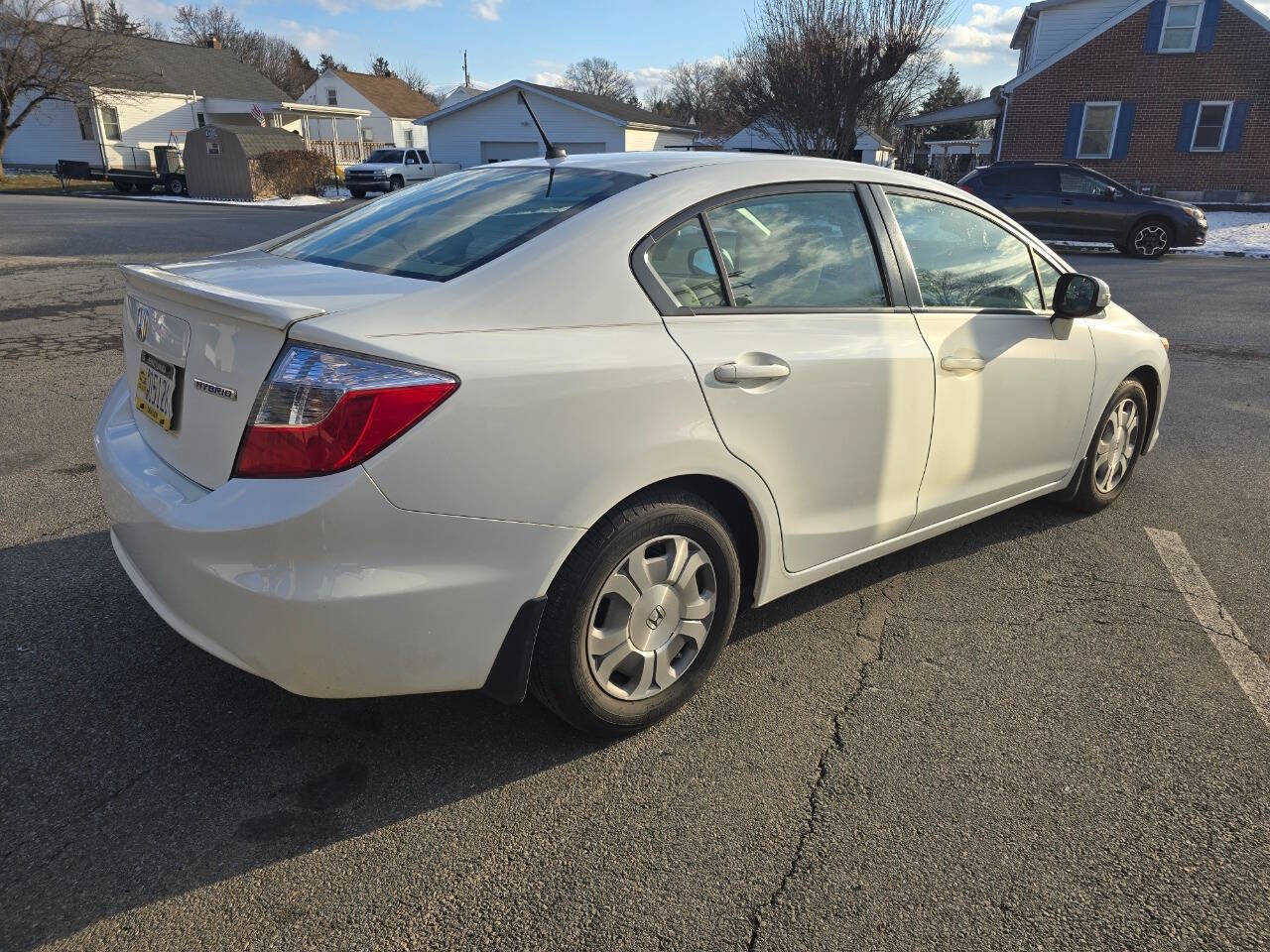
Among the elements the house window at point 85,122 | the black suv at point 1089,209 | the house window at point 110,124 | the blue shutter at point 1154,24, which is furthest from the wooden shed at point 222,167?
the blue shutter at point 1154,24

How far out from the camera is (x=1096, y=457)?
426 cm

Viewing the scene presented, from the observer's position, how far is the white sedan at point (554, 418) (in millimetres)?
2035

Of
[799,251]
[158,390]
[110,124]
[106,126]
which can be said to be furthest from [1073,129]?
[110,124]

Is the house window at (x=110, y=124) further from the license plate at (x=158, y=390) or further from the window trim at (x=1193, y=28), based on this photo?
the license plate at (x=158, y=390)

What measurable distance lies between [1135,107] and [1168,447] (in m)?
25.4

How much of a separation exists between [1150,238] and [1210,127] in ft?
40.3

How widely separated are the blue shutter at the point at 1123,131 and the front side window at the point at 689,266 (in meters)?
29.0

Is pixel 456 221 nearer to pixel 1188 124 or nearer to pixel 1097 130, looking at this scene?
pixel 1097 130

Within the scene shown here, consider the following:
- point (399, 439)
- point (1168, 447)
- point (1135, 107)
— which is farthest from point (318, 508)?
point (1135, 107)

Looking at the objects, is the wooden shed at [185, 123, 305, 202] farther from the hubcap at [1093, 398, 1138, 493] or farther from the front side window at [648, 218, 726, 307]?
the front side window at [648, 218, 726, 307]

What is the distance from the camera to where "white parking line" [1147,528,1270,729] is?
2.98 metres

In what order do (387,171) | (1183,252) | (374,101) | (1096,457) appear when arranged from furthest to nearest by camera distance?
1. (374,101)
2. (387,171)
3. (1183,252)
4. (1096,457)

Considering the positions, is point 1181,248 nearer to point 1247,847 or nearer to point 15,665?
point 1247,847

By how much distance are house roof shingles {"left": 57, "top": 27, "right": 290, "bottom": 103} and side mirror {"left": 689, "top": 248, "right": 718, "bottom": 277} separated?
47.3m
